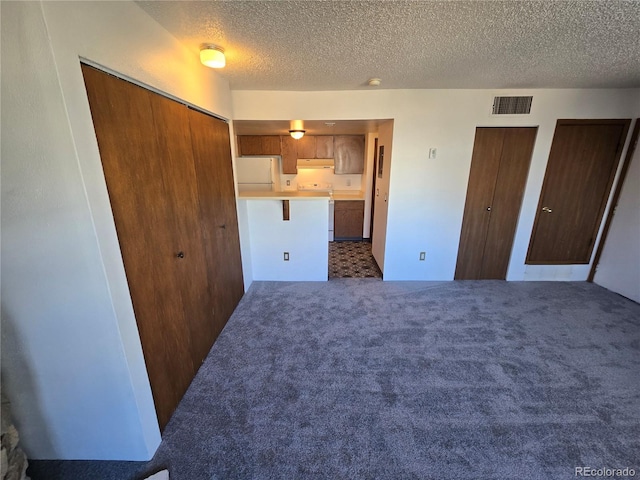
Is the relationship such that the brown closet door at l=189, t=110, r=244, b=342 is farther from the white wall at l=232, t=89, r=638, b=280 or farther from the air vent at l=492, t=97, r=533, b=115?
the air vent at l=492, t=97, r=533, b=115

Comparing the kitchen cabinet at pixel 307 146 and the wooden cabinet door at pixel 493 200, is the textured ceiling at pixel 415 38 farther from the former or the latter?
the kitchen cabinet at pixel 307 146

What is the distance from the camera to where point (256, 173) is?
3.99 metres

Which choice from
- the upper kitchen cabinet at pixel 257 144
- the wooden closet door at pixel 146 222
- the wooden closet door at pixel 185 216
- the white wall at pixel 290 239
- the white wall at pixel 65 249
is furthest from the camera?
the upper kitchen cabinet at pixel 257 144

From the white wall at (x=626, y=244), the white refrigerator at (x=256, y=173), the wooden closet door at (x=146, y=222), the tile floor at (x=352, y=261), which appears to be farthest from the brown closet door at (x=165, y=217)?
the white wall at (x=626, y=244)

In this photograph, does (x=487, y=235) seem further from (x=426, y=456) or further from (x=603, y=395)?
(x=426, y=456)

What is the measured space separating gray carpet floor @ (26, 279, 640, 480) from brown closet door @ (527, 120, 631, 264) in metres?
0.75

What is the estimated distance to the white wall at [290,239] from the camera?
3328 mm

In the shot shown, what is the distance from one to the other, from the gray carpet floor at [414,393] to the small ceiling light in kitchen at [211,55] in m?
2.17

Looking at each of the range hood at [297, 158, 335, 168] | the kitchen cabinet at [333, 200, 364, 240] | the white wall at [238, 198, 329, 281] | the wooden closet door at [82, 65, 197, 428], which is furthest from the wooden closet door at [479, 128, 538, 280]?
the wooden closet door at [82, 65, 197, 428]

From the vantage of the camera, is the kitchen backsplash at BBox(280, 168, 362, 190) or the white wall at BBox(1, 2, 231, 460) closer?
the white wall at BBox(1, 2, 231, 460)

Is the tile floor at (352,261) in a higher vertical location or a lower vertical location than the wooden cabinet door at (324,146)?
lower

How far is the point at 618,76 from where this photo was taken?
2.42 metres

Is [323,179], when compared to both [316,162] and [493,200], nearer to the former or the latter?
[316,162]

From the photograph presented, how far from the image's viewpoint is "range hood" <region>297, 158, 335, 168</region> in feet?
17.0
